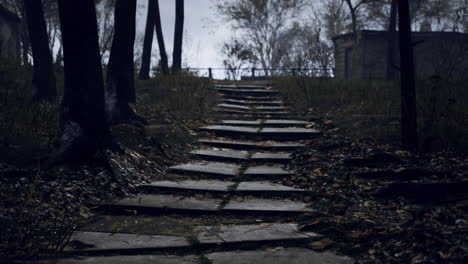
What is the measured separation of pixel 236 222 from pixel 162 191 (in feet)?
4.00

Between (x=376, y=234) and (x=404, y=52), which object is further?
(x=404, y=52)

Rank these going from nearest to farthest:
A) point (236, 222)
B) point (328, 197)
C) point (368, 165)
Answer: point (236, 222), point (328, 197), point (368, 165)

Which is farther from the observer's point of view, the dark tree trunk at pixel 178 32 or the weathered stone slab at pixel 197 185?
the dark tree trunk at pixel 178 32

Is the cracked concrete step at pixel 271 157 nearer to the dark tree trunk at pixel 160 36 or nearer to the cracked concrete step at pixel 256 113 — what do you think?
the cracked concrete step at pixel 256 113

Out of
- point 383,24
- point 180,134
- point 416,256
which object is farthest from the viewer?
point 383,24

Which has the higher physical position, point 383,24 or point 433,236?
point 383,24

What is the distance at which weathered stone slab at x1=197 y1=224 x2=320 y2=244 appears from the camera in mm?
3230

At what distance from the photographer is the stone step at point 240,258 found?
2.81 metres

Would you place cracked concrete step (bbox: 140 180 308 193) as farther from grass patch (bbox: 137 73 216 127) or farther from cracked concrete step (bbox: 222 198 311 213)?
grass patch (bbox: 137 73 216 127)

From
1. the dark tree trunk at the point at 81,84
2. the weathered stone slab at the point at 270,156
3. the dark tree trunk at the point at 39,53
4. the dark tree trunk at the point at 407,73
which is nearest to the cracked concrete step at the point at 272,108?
the weathered stone slab at the point at 270,156

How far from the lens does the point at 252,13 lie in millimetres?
31406

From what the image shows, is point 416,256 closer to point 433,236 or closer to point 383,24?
point 433,236

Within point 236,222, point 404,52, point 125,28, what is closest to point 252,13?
point 125,28

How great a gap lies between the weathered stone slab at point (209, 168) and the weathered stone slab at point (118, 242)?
81.1 inches
